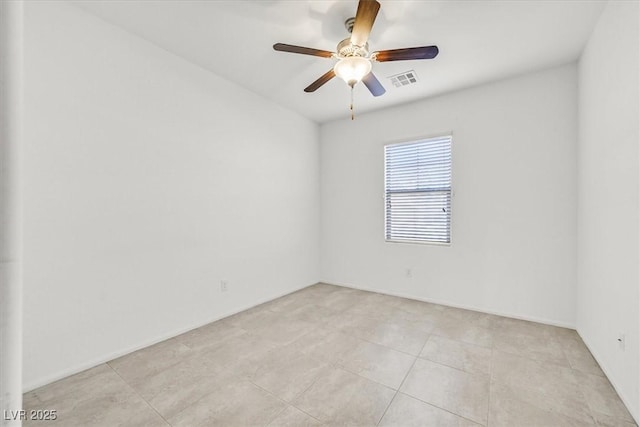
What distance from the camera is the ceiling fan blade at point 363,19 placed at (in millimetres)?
1660

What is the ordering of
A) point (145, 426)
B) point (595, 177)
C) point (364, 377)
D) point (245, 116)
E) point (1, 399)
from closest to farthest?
1. point (1, 399)
2. point (145, 426)
3. point (364, 377)
4. point (595, 177)
5. point (245, 116)

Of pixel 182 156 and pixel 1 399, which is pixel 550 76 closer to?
pixel 182 156

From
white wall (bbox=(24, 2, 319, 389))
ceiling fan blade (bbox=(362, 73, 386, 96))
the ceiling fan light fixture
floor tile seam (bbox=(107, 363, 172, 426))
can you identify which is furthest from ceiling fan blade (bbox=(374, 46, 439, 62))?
floor tile seam (bbox=(107, 363, 172, 426))

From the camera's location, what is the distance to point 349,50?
79.8 inches

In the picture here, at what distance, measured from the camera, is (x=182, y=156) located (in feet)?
9.13

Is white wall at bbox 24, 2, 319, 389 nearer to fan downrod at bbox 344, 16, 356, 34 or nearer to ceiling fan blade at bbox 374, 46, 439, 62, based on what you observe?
fan downrod at bbox 344, 16, 356, 34

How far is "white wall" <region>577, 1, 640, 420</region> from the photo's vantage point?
1679mm

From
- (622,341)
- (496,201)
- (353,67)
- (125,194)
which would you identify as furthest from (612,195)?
(125,194)

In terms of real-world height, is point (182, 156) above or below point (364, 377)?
above

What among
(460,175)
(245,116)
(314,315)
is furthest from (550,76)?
(314,315)

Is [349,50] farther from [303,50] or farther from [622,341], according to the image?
[622,341]

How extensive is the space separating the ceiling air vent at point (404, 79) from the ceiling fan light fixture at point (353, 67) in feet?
3.70

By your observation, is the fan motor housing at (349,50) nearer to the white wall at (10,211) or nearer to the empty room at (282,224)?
the empty room at (282,224)

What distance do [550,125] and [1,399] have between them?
403cm
